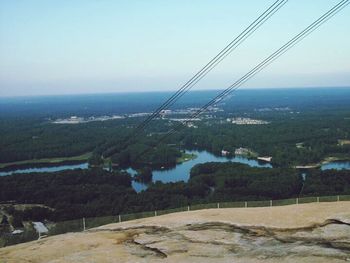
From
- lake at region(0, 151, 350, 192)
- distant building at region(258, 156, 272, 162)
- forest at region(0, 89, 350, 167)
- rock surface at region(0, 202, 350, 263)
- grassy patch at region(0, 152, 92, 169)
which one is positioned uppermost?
rock surface at region(0, 202, 350, 263)

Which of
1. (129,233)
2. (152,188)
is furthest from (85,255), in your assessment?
(152,188)

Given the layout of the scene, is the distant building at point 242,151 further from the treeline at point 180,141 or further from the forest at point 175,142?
the treeline at point 180,141

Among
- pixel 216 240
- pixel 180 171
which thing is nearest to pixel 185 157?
pixel 180 171

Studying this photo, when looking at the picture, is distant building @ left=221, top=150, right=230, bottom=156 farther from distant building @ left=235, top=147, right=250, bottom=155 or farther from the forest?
distant building @ left=235, top=147, right=250, bottom=155

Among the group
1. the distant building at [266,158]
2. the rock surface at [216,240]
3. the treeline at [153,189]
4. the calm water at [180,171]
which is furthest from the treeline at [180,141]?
the rock surface at [216,240]

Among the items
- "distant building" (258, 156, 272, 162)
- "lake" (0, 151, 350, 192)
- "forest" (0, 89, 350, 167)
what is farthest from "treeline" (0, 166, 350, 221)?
"distant building" (258, 156, 272, 162)

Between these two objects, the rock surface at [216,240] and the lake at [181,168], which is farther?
the lake at [181,168]
